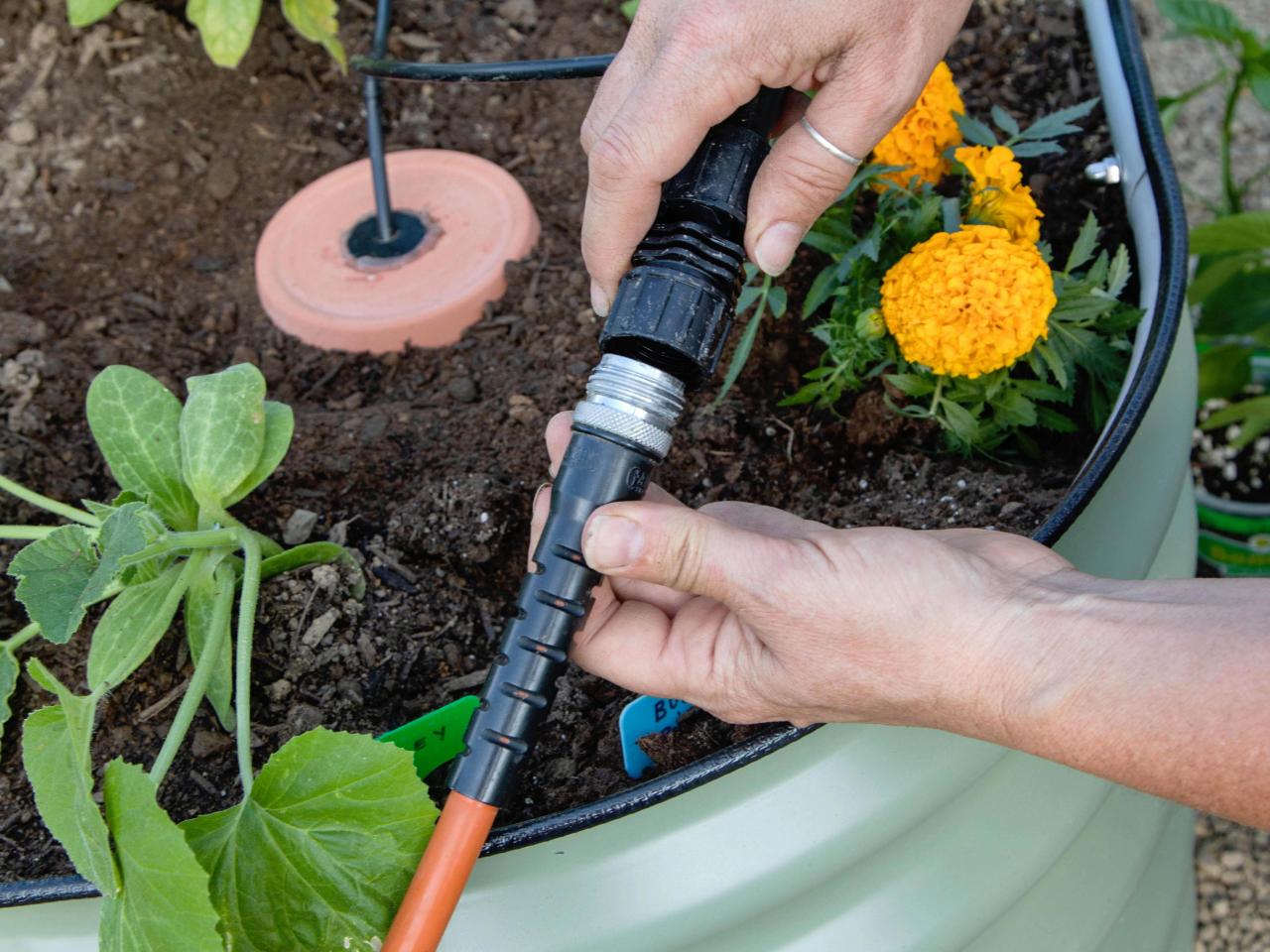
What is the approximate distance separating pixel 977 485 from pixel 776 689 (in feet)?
1.09

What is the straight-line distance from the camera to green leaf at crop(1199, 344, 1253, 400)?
55.2 inches

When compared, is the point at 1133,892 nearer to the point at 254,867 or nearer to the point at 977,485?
the point at 977,485

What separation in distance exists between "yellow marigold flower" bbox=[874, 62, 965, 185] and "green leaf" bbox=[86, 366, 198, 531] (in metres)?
0.60

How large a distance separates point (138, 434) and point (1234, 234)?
3.47ft

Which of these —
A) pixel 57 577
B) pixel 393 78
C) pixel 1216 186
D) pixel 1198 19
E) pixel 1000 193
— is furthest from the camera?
pixel 1216 186

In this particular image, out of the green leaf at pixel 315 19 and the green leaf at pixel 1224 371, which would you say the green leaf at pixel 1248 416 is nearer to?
the green leaf at pixel 1224 371

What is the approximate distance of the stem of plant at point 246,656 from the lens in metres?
0.71

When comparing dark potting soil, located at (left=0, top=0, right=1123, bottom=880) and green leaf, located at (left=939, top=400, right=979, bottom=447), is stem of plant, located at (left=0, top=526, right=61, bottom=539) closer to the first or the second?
dark potting soil, located at (left=0, top=0, right=1123, bottom=880)

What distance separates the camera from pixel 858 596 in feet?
2.08

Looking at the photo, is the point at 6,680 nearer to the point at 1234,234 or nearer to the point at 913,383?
the point at 913,383

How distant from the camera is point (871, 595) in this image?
0.64 m

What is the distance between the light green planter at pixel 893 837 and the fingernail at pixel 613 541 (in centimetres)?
13

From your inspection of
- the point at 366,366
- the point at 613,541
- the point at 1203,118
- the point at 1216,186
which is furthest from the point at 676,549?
the point at 1203,118

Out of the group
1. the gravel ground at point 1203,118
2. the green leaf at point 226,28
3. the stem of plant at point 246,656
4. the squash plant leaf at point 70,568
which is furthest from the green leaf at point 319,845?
the gravel ground at point 1203,118
